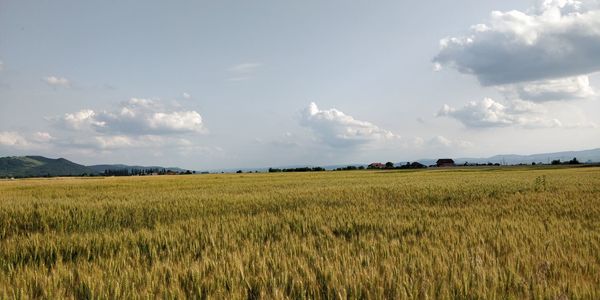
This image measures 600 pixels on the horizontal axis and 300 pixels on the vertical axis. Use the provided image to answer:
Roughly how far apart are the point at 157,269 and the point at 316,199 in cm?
820

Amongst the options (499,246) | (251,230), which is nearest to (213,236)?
(251,230)

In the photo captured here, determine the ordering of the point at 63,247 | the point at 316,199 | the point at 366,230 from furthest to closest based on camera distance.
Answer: the point at 316,199, the point at 366,230, the point at 63,247

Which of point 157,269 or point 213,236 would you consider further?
point 213,236

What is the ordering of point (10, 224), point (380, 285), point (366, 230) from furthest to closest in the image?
point (10, 224) < point (366, 230) < point (380, 285)

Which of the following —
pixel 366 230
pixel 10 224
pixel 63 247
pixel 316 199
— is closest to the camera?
pixel 63 247

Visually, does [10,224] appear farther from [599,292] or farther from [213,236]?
[599,292]

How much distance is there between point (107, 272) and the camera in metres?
3.54

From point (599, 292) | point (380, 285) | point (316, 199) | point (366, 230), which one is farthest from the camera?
point (316, 199)

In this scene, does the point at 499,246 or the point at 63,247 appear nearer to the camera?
the point at 499,246

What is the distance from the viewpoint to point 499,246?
428cm

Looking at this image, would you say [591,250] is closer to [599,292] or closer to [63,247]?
[599,292]

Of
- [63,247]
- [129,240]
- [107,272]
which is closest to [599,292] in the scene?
[107,272]

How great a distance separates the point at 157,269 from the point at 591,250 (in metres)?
4.68

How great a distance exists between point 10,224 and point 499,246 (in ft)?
31.3
